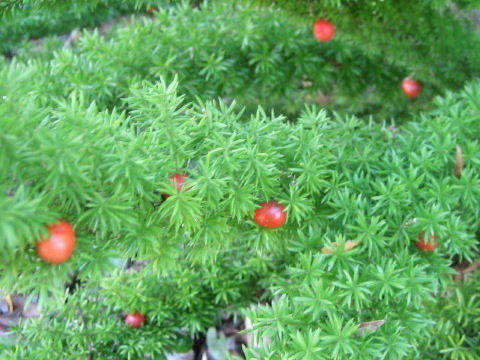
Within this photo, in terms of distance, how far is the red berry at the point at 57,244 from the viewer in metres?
0.65

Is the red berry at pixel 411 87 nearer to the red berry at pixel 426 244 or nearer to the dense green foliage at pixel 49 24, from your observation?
the red berry at pixel 426 244

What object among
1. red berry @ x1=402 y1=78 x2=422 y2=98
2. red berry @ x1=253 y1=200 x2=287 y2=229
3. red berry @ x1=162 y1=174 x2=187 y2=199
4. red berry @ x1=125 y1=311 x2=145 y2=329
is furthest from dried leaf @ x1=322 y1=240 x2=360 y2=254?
red berry @ x1=402 y1=78 x2=422 y2=98

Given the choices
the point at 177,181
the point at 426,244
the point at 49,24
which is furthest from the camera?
the point at 49,24

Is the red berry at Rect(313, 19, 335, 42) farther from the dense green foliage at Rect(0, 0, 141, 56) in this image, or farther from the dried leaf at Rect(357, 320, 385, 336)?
the dense green foliage at Rect(0, 0, 141, 56)

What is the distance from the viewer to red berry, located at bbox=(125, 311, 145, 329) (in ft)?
5.00

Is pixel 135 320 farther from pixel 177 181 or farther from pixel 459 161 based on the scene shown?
pixel 459 161

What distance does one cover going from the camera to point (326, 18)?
5.70 ft

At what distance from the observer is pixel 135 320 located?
5.01 ft

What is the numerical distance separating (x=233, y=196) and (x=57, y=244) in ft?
1.10

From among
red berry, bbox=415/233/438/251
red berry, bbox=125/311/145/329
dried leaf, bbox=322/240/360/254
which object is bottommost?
red berry, bbox=125/311/145/329

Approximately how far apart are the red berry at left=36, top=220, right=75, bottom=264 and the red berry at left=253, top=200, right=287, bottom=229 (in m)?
0.42

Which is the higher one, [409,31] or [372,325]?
[409,31]

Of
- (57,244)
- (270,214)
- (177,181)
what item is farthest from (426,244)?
(57,244)

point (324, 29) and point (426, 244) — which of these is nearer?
point (426, 244)
